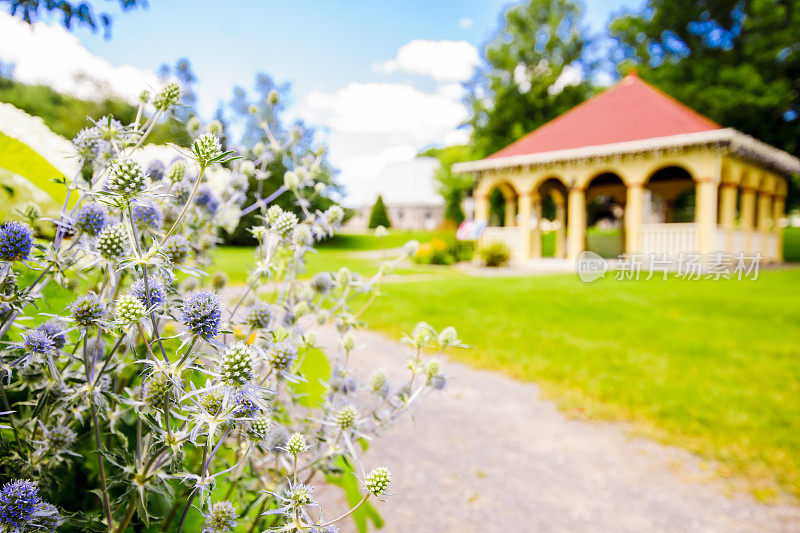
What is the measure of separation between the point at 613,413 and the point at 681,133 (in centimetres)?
1212

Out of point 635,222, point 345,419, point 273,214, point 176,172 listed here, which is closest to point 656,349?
point 345,419

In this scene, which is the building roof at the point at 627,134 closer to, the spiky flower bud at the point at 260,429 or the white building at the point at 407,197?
the spiky flower bud at the point at 260,429

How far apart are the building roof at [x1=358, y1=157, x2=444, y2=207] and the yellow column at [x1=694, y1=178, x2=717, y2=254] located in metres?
30.0

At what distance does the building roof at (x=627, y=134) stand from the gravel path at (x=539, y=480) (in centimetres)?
1162

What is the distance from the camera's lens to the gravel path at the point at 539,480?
2986mm

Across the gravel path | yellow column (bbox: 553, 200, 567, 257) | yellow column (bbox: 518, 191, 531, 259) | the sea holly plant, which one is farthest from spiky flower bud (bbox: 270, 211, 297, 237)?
yellow column (bbox: 553, 200, 567, 257)

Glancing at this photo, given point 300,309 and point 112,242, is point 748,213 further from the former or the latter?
point 112,242

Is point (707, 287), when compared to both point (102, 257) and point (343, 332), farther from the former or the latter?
point (102, 257)

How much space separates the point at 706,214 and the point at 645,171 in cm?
208

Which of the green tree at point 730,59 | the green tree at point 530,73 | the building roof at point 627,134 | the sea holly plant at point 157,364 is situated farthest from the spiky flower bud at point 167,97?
the green tree at point 530,73

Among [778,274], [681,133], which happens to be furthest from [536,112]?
[778,274]

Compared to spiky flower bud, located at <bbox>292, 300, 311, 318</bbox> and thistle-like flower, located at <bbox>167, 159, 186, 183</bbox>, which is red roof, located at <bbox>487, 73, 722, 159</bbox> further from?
thistle-like flower, located at <bbox>167, 159, 186, 183</bbox>

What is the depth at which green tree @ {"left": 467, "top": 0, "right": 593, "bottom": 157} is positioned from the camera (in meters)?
30.5

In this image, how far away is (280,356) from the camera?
3.33 feet
